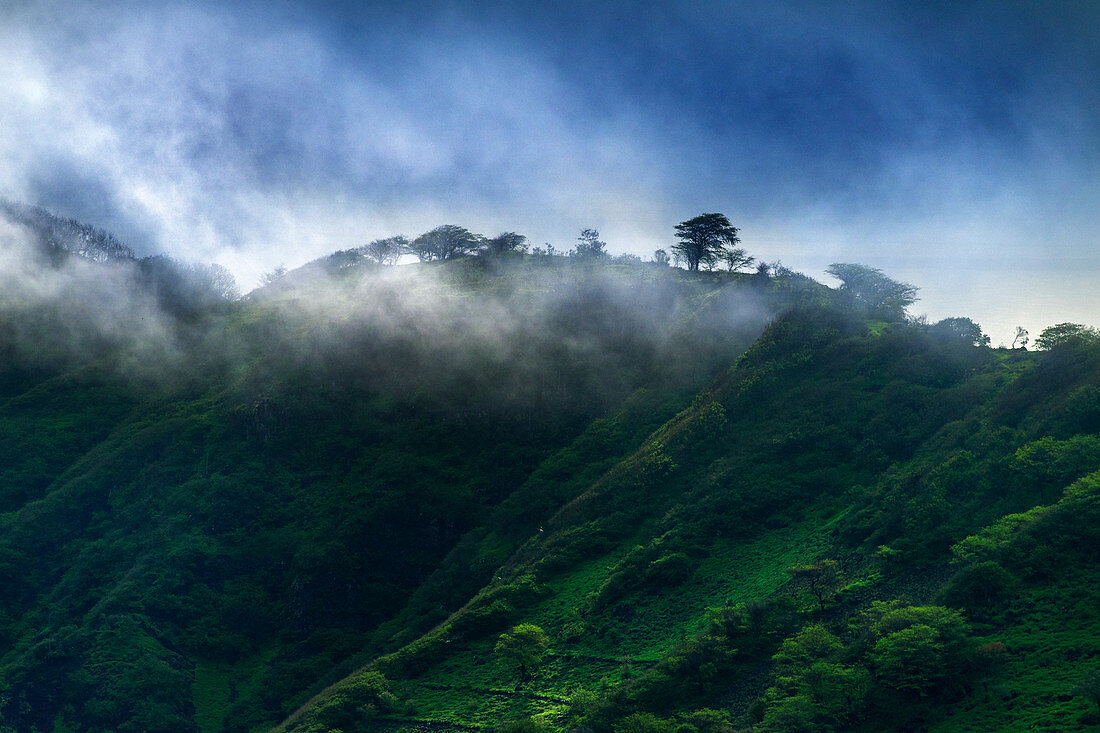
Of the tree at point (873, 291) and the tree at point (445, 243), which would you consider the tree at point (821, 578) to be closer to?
the tree at point (873, 291)

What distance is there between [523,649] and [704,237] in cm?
9187

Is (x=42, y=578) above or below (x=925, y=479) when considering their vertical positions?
below

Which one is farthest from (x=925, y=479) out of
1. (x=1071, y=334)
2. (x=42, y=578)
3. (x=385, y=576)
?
(x=42, y=578)

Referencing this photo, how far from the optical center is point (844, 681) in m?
39.8

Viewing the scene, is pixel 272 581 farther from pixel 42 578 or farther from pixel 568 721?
pixel 568 721

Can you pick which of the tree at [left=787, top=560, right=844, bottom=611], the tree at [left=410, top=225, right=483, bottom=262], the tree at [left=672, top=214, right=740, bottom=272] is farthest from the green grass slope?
the tree at [left=410, top=225, right=483, bottom=262]

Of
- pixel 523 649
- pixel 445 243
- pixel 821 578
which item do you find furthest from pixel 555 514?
pixel 445 243

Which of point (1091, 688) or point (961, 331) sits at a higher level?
point (961, 331)

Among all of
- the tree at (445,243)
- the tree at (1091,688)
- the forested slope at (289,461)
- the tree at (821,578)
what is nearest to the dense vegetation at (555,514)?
the tree at (1091,688)

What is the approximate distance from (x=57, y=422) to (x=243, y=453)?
33654 millimetres

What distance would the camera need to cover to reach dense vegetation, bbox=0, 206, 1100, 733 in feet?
144

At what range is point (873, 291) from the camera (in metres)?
104

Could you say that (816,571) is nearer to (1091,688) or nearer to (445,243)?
(1091,688)

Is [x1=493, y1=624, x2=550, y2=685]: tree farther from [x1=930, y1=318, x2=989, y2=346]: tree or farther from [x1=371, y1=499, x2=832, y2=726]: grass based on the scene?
[x1=930, y1=318, x2=989, y2=346]: tree
